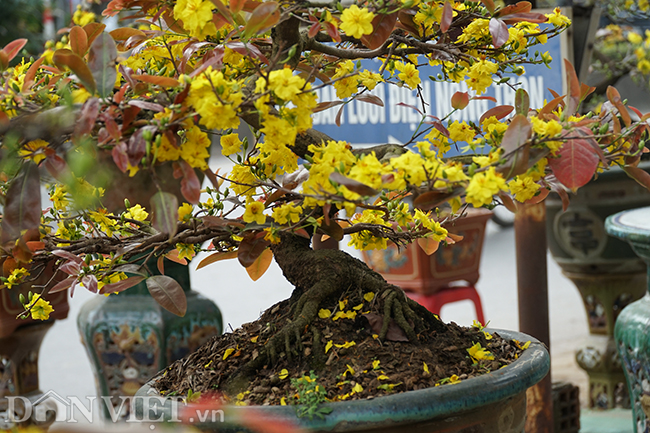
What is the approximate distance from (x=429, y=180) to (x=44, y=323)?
4.83 ft

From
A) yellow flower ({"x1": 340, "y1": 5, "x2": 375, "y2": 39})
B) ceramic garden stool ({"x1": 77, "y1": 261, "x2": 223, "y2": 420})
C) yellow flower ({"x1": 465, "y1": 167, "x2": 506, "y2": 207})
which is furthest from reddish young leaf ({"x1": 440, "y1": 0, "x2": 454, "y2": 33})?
ceramic garden stool ({"x1": 77, "y1": 261, "x2": 223, "y2": 420})

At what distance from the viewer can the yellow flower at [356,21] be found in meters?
0.67

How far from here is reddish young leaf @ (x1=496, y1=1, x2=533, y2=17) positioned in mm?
815

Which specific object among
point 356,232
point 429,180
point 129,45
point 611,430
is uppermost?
point 129,45

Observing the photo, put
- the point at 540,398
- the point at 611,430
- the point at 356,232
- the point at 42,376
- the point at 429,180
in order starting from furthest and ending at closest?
the point at 42,376, the point at 611,430, the point at 540,398, the point at 356,232, the point at 429,180

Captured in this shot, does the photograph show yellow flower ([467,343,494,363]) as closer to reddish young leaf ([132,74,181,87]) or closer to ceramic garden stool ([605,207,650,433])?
reddish young leaf ([132,74,181,87])

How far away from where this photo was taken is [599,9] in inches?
71.5

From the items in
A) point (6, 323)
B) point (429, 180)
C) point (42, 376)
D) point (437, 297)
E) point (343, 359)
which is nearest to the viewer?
point (429, 180)

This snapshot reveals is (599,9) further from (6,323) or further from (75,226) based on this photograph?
(6,323)

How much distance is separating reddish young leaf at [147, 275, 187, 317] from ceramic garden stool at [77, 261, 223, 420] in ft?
3.23

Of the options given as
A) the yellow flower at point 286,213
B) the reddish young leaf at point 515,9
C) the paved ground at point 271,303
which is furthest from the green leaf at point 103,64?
the paved ground at point 271,303

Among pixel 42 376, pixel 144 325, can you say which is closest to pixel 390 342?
pixel 144 325

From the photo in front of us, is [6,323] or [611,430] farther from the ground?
[6,323]

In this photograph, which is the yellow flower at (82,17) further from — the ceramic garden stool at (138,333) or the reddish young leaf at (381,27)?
the reddish young leaf at (381,27)
